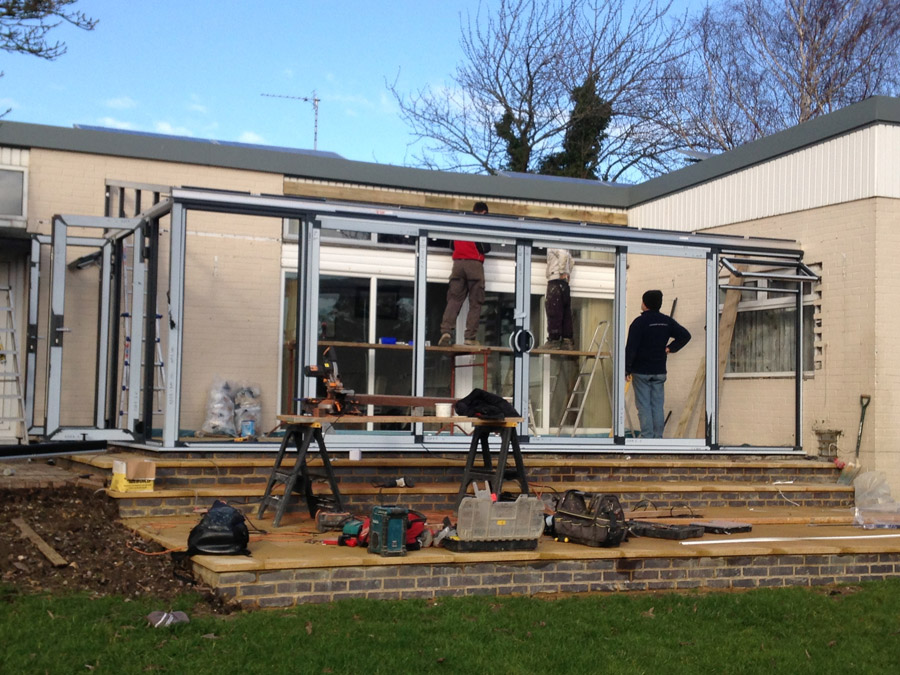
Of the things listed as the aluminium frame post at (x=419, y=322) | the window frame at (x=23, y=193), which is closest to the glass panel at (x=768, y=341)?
the aluminium frame post at (x=419, y=322)

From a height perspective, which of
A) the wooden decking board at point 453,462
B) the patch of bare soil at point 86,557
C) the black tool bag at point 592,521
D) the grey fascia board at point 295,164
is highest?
the grey fascia board at point 295,164

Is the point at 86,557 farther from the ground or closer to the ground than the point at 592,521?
closer to the ground

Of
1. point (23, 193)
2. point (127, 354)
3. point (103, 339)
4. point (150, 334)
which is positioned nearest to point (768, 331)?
point (150, 334)

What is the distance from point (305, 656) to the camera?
5078mm

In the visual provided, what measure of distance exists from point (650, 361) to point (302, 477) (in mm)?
4507

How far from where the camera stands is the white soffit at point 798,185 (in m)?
10.3

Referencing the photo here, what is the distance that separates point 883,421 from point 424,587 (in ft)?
19.6

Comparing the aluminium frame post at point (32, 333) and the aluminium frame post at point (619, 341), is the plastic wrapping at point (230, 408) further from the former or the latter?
the aluminium frame post at point (619, 341)

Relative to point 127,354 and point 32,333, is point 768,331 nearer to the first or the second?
point 127,354

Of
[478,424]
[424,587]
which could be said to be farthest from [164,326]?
[424,587]

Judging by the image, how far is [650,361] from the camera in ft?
35.4

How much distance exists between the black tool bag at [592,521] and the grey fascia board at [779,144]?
18.4 ft

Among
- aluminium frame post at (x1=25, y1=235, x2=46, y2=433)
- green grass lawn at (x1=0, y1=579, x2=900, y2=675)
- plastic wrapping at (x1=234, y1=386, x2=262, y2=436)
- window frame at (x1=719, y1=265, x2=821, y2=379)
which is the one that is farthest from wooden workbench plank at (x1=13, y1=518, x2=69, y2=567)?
window frame at (x1=719, y1=265, x2=821, y2=379)

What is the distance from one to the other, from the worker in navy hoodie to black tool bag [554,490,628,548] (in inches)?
138
